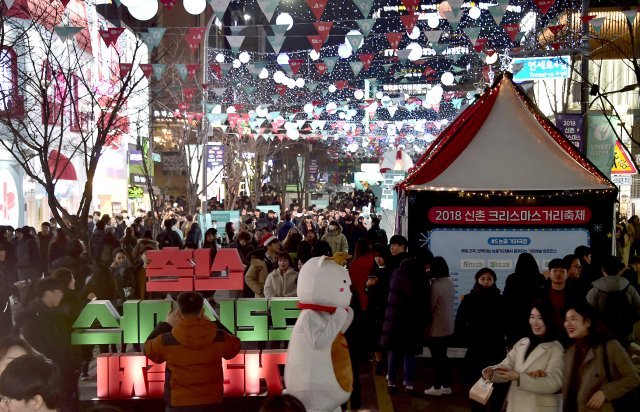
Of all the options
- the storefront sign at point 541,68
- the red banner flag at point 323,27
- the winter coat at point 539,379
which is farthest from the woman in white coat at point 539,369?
the storefront sign at point 541,68

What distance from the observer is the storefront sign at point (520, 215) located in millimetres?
11586

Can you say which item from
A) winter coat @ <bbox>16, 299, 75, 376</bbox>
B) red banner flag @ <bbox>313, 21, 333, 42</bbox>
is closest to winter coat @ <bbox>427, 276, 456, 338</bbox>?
winter coat @ <bbox>16, 299, 75, 376</bbox>

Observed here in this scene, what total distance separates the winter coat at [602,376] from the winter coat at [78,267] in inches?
313

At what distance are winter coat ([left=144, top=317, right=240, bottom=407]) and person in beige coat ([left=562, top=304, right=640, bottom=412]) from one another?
2582 millimetres

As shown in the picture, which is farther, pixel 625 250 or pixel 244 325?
pixel 625 250

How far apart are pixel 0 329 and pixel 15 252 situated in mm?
9075

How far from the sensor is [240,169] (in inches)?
1741

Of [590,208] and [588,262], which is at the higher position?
[590,208]

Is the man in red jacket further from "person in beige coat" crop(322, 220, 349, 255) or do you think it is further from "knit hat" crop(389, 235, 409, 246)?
"person in beige coat" crop(322, 220, 349, 255)

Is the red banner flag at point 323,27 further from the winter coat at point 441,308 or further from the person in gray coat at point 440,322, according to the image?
the winter coat at point 441,308

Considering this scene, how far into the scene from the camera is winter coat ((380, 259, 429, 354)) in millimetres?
9547

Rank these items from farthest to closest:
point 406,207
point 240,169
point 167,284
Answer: point 240,169 → point 406,207 → point 167,284

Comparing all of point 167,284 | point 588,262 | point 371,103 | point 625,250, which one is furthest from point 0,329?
point 371,103

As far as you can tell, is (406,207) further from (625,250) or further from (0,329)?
(625,250)
